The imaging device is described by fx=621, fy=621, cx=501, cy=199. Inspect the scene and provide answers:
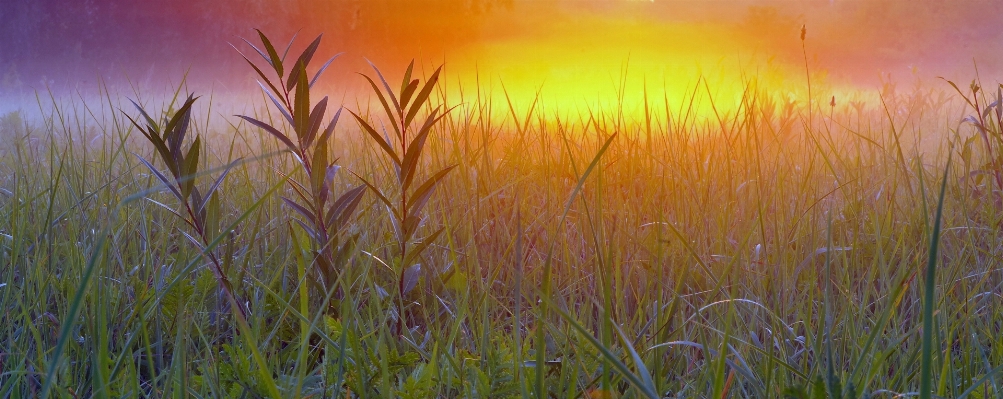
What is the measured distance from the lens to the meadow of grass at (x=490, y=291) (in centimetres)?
63

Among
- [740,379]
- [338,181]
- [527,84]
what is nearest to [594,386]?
[740,379]

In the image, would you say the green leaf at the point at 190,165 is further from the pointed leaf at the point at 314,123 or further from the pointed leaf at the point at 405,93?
the pointed leaf at the point at 405,93

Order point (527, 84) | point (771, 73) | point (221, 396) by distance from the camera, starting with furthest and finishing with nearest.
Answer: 1. point (771, 73)
2. point (527, 84)
3. point (221, 396)

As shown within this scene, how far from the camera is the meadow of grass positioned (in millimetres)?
631

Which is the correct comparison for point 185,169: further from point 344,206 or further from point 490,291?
point 490,291

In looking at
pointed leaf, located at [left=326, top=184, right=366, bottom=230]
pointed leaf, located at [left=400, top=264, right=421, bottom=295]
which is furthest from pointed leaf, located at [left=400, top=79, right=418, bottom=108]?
pointed leaf, located at [left=400, top=264, right=421, bottom=295]

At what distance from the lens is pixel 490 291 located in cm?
98

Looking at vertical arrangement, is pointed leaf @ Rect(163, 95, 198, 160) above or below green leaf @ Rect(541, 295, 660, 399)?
above

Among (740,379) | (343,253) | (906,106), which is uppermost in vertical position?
(906,106)

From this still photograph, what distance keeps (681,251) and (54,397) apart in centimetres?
100

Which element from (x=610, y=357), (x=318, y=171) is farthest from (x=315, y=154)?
(x=610, y=357)

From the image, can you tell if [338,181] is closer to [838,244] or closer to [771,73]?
[838,244]

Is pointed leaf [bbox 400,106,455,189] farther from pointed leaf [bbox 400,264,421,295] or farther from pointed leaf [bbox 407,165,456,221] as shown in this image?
pointed leaf [bbox 400,264,421,295]

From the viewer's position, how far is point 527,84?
2471 mm
